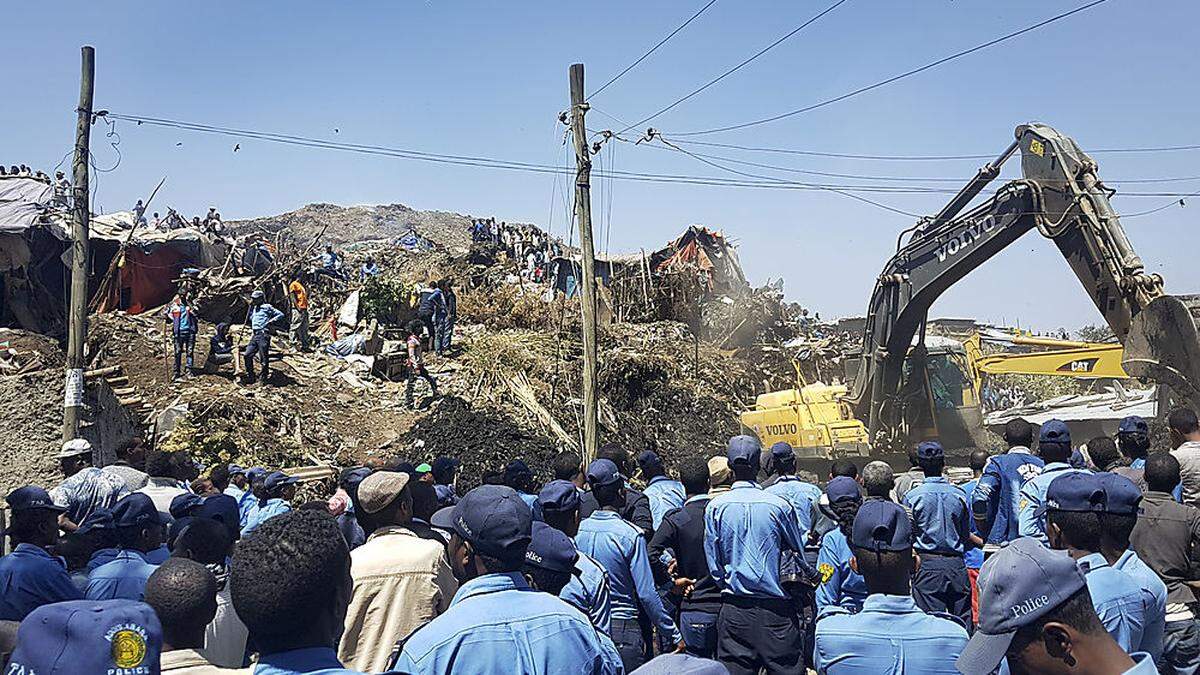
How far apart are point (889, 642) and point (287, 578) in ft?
7.82

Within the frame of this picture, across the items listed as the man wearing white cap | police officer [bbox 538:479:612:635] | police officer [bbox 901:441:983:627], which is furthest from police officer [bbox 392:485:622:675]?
the man wearing white cap

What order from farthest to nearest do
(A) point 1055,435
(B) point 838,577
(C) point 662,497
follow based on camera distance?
(C) point 662,497 < (A) point 1055,435 < (B) point 838,577

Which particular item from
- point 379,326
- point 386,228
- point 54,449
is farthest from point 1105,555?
point 386,228

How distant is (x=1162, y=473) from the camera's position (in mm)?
5594

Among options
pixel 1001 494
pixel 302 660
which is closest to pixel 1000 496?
pixel 1001 494

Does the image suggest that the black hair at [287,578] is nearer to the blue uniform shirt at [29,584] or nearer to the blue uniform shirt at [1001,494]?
the blue uniform shirt at [29,584]

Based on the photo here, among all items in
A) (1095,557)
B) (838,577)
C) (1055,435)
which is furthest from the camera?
(1055,435)

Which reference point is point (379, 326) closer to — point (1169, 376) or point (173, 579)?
point (1169, 376)

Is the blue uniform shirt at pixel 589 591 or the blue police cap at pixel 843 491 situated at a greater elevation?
the blue police cap at pixel 843 491

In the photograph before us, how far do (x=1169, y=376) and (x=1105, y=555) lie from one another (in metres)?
9.15

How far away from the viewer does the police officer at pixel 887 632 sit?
3738 mm

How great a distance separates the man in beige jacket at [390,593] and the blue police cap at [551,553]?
0.92m

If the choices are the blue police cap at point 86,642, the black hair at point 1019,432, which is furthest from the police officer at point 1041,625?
the black hair at point 1019,432

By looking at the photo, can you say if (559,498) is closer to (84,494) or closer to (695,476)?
(695,476)
